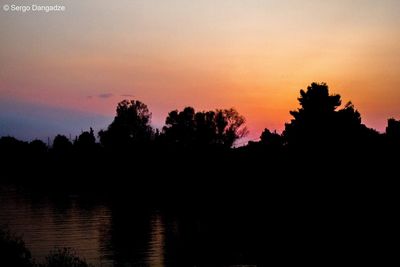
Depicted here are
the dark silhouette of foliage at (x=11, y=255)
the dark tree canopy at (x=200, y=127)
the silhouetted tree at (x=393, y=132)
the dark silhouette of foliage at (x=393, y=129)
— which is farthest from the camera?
the dark tree canopy at (x=200, y=127)

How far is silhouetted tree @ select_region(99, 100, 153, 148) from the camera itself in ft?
449

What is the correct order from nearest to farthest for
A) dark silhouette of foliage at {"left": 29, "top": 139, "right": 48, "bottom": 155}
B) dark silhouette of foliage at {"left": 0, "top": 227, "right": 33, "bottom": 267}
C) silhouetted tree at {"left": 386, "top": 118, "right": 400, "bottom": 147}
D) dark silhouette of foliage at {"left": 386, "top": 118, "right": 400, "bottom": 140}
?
dark silhouette of foliage at {"left": 0, "top": 227, "right": 33, "bottom": 267}, silhouetted tree at {"left": 386, "top": 118, "right": 400, "bottom": 147}, dark silhouette of foliage at {"left": 386, "top": 118, "right": 400, "bottom": 140}, dark silhouette of foliage at {"left": 29, "top": 139, "right": 48, "bottom": 155}

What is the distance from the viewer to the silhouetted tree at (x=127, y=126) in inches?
5394

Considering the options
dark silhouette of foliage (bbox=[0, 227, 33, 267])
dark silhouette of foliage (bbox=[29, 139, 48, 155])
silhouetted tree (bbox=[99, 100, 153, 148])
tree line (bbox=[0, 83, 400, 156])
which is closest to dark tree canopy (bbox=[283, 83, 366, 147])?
tree line (bbox=[0, 83, 400, 156])

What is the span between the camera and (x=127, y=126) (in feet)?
464

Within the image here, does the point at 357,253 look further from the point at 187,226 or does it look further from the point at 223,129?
the point at 223,129

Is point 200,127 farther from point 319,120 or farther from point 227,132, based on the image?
point 319,120

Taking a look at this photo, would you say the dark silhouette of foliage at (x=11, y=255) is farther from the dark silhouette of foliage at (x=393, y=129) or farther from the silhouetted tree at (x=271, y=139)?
the silhouetted tree at (x=271, y=139)

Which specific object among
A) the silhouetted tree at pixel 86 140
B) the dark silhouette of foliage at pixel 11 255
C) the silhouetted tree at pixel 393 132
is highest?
the silhouetted tree at pixel 86 140

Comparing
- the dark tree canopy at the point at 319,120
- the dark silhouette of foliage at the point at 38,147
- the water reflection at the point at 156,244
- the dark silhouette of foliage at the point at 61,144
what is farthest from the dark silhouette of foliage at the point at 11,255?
the dark silhouette of foliage at the point at 38,147

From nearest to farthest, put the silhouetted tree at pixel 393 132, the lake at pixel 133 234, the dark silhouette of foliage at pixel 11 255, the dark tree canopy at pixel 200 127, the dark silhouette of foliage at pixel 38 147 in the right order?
1. the dark silhouette of foliage at pixel 11 255
2. the lake at pixel 133 234
3. the silhouetted tree at pixel 393 132
4. the dark tree canopy at pixel 200 127
5. the dark silhouette of foliage at pixel 38 147

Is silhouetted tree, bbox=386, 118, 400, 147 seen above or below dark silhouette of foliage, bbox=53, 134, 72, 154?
below

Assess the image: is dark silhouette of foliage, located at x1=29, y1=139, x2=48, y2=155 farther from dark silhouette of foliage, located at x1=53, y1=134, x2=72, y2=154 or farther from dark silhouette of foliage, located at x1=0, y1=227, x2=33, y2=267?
dark silhouette of foliage, located at x1=0, y1=227, x2=33, y2=267

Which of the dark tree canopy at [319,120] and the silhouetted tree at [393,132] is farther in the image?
the dark tree canopy at [319,120]
